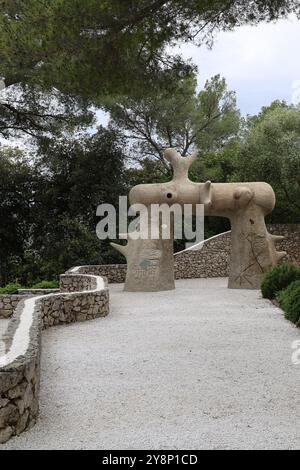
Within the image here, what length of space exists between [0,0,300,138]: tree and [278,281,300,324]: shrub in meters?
4.67

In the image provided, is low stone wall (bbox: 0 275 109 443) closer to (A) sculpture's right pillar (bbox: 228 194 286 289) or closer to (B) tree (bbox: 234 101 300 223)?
(A) sculpture's right pillar (bbox: 228 194 286 289)

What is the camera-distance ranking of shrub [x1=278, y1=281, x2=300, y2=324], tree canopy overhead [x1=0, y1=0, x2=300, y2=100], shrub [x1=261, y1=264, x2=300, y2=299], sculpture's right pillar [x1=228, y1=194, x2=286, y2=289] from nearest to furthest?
1. tree canopy overhead [x1=0, y1=0, x2=300, y2=100]
2. shrub [x1=278, y1=281, x2=300, y2=324]
3. shrub [x1=261, y1=264, x2=300, y2=299]
4. sculpture's right pillar [x1=228, y1=194, x2=286, y2=289]

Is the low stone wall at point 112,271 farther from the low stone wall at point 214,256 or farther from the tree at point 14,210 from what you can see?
A: the tree at point 14,210

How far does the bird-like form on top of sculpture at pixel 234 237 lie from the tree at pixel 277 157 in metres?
7.10

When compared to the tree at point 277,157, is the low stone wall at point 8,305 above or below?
below

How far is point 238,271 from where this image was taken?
15883 mm

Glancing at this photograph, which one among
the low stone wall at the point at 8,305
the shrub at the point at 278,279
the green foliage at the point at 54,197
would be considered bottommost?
the low stone wall at the point at 8,305

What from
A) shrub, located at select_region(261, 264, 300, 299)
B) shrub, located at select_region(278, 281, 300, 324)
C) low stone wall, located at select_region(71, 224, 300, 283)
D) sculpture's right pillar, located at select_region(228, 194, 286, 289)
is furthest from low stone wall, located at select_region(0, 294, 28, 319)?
low stone wall, located at select_region(71, 224, 300, 283)

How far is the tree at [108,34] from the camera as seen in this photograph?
7984 mm

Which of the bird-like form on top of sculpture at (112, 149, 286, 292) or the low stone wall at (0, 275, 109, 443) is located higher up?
the bird-like form on top of sculpture at (112, 149, 286, 292)

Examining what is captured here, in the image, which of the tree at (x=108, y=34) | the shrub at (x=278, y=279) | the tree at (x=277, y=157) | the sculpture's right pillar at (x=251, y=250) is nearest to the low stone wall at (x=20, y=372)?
the tree at (x=108, y=34)

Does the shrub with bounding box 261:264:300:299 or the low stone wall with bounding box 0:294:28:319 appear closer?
the low stone wall with bounding box 0:294:28:319

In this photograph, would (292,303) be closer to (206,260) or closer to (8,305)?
(8,305)

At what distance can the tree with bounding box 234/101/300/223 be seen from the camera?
22578 mm
